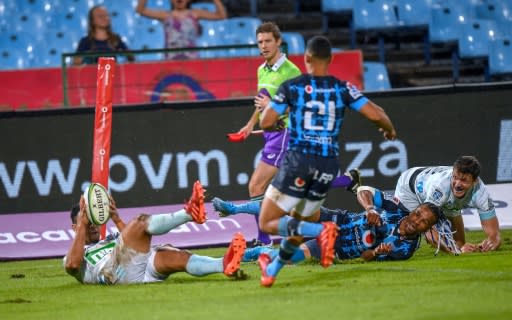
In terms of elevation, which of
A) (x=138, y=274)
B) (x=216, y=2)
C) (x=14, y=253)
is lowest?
(x=14, y=253)

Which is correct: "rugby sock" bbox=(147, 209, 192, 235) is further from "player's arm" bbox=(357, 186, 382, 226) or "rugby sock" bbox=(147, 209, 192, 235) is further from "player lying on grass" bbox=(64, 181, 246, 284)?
"player's arm" bbox=(357, 186, 382, 226)

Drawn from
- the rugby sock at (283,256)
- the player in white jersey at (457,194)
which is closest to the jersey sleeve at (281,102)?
the rugby sock at (283,256)

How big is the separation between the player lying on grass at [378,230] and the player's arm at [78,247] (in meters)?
1.78

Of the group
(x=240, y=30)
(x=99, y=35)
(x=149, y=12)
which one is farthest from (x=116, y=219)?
(x=240, y=30)

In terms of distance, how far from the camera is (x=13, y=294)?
33.0 feet

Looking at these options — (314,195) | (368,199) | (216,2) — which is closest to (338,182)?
(368,199)

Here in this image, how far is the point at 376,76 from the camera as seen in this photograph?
17.2 meters

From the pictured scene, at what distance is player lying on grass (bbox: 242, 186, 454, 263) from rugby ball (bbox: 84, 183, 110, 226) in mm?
1616

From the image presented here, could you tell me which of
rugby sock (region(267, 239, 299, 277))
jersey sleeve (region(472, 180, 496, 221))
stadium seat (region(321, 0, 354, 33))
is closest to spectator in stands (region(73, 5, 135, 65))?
stadium seat (region(321, 0, 354, 33))

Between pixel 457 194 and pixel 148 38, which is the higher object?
pixel 148 38

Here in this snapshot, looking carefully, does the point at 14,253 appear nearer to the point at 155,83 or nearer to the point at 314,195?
the point at 155,83

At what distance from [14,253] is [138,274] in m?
4.29

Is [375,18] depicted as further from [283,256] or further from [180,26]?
[283,256]

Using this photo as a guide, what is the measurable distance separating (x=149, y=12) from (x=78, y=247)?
7319mm
